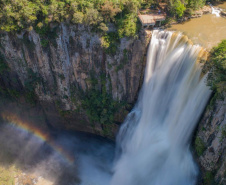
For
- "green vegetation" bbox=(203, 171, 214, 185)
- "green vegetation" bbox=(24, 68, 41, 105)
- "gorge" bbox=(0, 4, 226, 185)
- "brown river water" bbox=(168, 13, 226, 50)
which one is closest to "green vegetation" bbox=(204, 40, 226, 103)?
"gorge" bbox=(0, 4, 226, 185)

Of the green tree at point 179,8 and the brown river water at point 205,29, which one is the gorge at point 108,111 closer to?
the brown river water at point 205,29

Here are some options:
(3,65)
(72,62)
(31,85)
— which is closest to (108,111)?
(72,62)

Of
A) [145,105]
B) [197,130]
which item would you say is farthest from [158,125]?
[197,130]

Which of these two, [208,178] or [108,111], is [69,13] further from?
[208,178]

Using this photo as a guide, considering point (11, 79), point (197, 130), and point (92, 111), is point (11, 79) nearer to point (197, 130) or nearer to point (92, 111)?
point (92, 111)

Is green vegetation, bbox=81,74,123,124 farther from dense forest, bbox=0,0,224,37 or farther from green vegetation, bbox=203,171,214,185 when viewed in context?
green vegetation, bbox=203,171,214,185

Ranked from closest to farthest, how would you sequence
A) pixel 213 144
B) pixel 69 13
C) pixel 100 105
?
pixel 213 144 < pixel 69 13 < pixel 100 105
